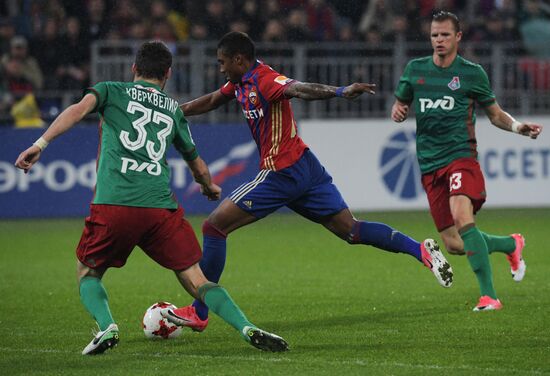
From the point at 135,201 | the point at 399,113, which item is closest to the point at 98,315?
the point at 135,201

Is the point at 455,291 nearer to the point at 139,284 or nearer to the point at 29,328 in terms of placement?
the point at 139,284

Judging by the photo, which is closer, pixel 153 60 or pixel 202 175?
pixel 153 60

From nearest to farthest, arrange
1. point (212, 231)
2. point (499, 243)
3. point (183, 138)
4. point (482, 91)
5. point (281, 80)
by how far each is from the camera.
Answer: point (183, 138)
point (281, 80)
point (212, 231)
point (482, 91)
point (499, 243)

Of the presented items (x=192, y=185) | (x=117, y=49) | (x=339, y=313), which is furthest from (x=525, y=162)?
(x=339, y=313)

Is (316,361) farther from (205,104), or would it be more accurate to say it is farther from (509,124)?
(509,124)

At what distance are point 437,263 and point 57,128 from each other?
10.8 feet

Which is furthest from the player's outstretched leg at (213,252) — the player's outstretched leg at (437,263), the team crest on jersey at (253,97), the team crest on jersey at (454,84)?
the team crest on jersey at (454,84)

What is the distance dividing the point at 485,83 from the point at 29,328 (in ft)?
13.4

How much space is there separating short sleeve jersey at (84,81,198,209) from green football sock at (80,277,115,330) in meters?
0.53

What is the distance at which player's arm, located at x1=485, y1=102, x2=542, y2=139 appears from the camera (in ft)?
28.0

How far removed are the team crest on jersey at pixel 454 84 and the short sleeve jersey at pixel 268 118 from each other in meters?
1.37

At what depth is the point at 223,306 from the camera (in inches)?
276

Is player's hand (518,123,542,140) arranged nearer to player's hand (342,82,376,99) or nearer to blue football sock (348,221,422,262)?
blue football sock (348,221,422,262)

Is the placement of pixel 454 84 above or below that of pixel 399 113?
above
